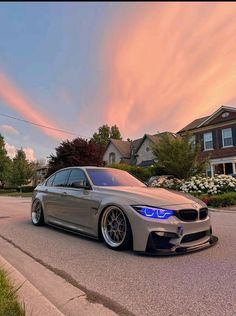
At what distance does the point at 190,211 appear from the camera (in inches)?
188

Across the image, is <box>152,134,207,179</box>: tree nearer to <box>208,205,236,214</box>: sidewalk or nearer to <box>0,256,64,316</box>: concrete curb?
<box>208,205,236,214</box>: sidewalk

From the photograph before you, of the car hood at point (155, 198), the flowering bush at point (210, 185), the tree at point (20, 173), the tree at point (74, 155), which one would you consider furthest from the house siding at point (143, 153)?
the car hood at point (155, 198)

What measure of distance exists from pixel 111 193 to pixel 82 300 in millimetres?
2310

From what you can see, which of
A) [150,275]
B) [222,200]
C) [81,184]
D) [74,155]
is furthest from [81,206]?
[74,155]

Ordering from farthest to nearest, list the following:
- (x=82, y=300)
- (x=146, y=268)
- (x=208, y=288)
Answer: (x=146, y=268) → (x=208, y=288) → (x=82, y=300)

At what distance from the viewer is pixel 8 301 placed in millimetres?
3000

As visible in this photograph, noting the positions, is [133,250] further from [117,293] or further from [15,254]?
[15,254]

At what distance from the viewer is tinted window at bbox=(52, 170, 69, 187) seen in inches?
277

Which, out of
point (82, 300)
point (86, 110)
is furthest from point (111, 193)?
point (86, 110)

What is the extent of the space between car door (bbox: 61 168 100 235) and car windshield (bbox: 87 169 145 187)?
0.62ft

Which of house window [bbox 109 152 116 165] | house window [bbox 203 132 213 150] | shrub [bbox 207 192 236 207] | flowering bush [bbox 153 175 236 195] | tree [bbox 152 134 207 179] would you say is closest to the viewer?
shrub [bbox 207 192 236 207]

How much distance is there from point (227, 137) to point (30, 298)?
2770 cm

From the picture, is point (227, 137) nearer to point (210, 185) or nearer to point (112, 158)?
point (210, 185)

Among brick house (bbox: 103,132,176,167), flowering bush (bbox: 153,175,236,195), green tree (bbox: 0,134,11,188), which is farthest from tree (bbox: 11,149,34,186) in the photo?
flowering bush (bbox: 153,175,236,195)
